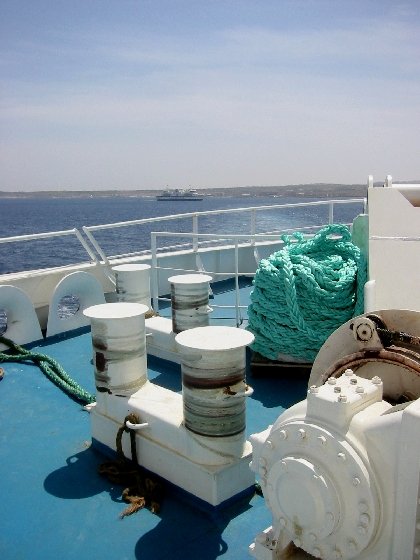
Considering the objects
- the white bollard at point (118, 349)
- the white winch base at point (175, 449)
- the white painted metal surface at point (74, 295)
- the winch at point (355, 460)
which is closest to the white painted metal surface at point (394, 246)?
the winch at point (355, 460)

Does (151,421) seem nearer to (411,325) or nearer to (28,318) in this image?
(411,325)

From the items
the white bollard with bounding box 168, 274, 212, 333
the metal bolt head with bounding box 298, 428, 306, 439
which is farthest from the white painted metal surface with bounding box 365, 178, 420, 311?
the white bollard with bounding box 168, 274, 212, 333

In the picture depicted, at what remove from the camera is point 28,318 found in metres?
5.18

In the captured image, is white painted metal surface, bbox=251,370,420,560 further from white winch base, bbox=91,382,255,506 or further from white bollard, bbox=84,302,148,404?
white bollard, bbox=84,302,148,404

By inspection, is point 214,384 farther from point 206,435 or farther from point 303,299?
point 303,299

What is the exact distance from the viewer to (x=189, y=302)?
427 cm

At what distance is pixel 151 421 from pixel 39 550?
2.60 feet

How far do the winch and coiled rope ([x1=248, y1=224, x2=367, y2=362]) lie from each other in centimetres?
217

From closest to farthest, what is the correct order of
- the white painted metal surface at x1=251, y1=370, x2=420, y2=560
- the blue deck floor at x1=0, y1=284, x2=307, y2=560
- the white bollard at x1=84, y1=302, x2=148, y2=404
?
the white painted metal surface at x1=251, y1=370, x2=420, y2=560, the blue deck floor at x1=0, y1=284, x2=307, y2=560, the white bollard at x1=84, y1=302, x2=148, y2=404

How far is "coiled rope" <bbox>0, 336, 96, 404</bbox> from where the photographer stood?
12.9 feet

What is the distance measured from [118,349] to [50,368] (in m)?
1.80

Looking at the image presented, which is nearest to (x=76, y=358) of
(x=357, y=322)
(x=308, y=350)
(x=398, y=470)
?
(x=308, y=350)

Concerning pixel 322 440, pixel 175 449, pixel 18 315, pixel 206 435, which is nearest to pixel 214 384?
pixel 206 435

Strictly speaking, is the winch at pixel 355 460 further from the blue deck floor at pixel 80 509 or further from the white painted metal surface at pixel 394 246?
the white painted metal surface at pixel 394 246
